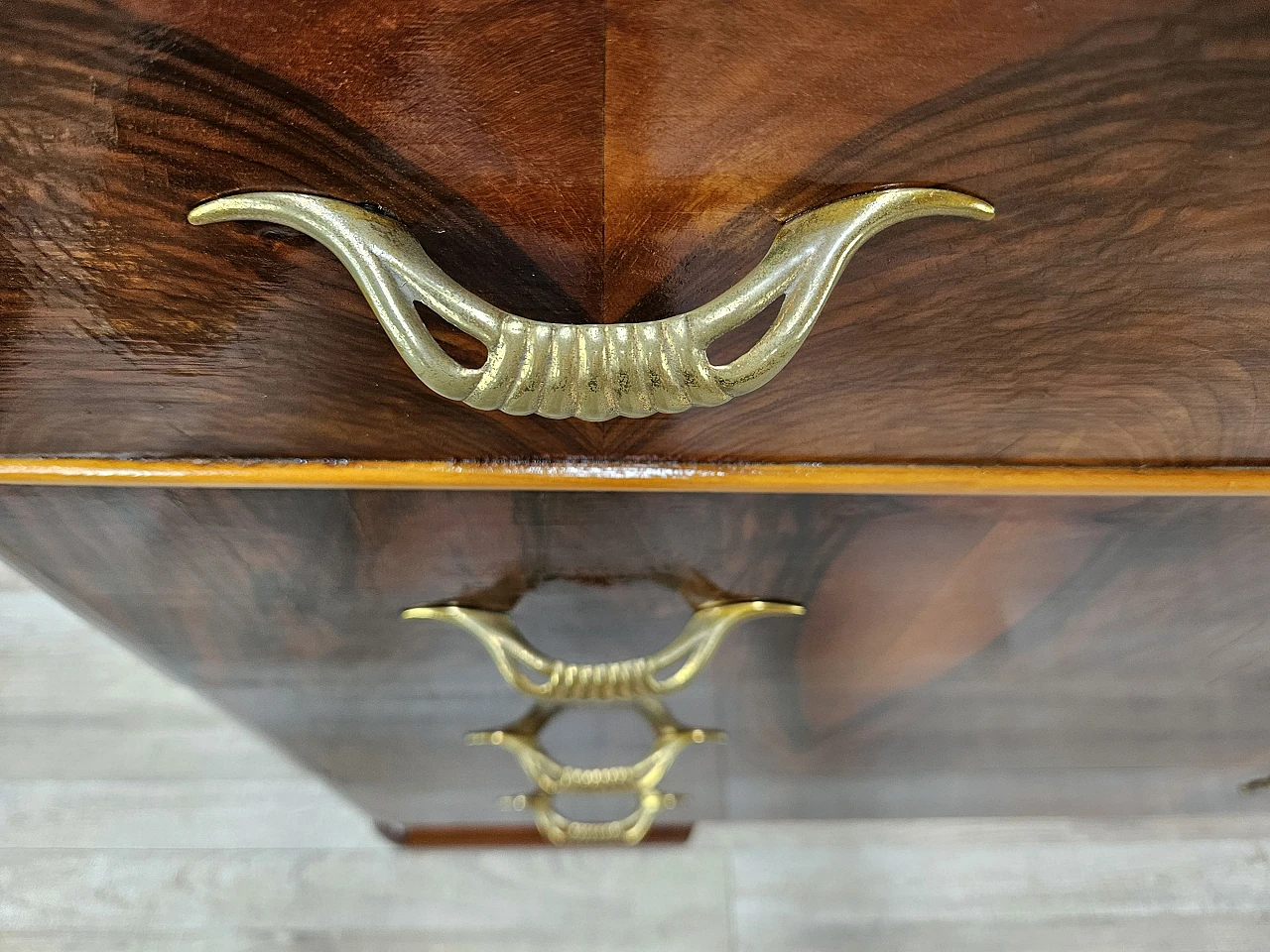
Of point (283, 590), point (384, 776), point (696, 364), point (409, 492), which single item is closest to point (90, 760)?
point (384, 776)

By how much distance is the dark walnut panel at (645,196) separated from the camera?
154 millimetres

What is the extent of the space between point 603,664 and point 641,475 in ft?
0.47

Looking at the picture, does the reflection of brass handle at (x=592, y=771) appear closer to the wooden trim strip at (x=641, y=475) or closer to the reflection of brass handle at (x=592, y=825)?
the reflection of brass handle at (x=592, y=825)

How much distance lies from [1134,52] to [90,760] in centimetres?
89

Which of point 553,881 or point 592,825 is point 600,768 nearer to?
point 592,825

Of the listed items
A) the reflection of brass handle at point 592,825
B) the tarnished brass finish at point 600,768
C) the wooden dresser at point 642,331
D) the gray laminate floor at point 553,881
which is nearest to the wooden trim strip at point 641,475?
the wooden dresser at point 642,331

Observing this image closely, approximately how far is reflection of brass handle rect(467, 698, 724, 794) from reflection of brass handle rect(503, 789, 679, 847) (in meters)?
0.05

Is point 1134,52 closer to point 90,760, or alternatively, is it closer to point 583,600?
point 583,600

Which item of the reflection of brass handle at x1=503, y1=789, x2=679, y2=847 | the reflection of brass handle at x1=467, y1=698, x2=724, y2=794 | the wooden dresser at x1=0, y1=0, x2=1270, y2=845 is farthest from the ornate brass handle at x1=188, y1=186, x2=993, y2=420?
the reflection of brass handle at x1=503, y1=789, x2=679, y2=847

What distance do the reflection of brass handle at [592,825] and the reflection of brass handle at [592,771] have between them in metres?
0.05

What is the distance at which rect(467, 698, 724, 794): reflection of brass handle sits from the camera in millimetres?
439

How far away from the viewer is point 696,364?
7.4 inches

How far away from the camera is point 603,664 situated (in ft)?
1.20

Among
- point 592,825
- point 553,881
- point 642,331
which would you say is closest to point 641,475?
point 642,331
